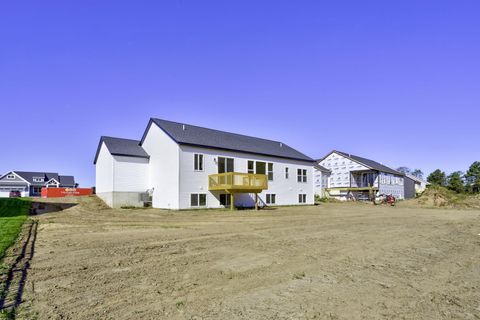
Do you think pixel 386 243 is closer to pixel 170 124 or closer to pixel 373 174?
pixel 170 124

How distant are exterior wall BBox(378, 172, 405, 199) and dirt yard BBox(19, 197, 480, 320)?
121ft

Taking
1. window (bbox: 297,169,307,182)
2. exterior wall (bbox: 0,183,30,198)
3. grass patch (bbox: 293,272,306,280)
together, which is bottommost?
grass patch (bbox: 293,272,306,280)

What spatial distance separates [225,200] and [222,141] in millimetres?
5027

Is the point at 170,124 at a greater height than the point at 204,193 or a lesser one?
greater

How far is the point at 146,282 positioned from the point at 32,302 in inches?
63.8

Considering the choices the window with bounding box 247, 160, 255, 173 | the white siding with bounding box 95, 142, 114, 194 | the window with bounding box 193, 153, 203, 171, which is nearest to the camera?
the window with bounding box 193, 153, 203, 171

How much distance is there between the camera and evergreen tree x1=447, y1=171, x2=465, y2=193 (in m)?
55.4

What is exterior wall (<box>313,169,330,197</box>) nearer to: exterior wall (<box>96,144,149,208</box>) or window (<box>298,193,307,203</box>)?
window (<box>298,193,307,203</box>)

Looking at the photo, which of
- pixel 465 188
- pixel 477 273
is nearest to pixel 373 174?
pixel 465 188

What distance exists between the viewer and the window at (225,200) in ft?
81.6

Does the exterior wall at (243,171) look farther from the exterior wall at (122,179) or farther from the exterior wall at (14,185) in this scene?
the exterior wall at (14,185)

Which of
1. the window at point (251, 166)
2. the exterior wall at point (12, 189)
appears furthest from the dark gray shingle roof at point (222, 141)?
the exterior wall at point (12, 189)

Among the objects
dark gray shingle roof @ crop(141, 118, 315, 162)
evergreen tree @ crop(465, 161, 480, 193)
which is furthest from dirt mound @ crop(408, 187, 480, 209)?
evergreen tree @ crop(465, 161, 480, 193)

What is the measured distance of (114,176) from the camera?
23578mm
